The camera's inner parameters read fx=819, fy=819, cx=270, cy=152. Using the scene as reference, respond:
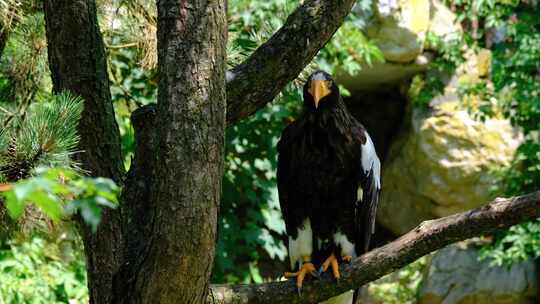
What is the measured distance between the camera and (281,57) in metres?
2.62

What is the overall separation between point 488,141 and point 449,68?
0.73 m

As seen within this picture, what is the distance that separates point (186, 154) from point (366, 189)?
50.0 inches

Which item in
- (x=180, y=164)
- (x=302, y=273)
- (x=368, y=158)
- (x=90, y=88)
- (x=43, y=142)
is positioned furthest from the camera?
(x=368, y=158)

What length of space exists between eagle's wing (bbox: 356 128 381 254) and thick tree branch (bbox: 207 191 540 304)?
530mm

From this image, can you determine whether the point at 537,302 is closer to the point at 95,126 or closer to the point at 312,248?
the point at 312,248

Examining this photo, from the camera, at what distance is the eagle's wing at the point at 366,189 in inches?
128

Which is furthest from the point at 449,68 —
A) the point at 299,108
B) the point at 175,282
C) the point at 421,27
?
the point at 175,282

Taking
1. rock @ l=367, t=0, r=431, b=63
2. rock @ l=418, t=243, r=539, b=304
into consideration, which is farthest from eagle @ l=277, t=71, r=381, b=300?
rock @ l=367, t=0, r=431, b=63

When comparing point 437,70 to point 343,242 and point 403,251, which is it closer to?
point 343,242

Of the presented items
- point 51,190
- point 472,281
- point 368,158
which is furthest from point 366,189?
point 472,281

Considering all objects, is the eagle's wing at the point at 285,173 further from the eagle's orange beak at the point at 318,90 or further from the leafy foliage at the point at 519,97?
the leafy foliage at the point at 519,97

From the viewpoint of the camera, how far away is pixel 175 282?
2225mm

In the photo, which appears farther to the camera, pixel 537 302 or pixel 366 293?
pixel 366 293

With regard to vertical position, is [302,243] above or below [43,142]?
below
